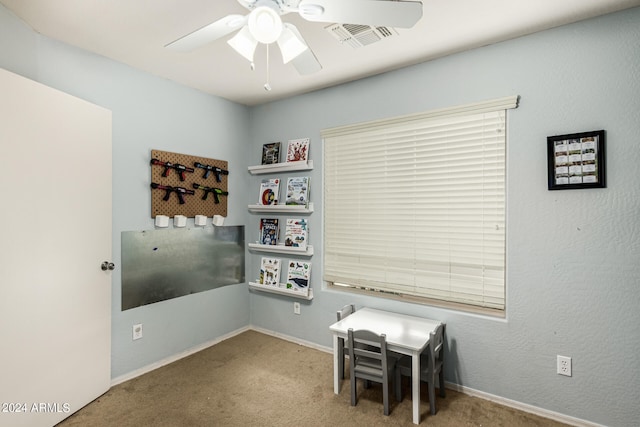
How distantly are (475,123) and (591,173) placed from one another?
753mm

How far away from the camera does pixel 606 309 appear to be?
193cm

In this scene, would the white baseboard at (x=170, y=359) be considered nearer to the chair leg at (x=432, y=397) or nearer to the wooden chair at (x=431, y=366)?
the wooden chair at (x=431, y=366)

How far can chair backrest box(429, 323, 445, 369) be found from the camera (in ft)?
6.89

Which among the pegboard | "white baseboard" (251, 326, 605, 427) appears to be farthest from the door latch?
"white baseboard" (251, 326, 605, 427)

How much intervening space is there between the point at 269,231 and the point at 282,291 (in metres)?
0.64

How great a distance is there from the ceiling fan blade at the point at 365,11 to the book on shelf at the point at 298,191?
1889 millimetres

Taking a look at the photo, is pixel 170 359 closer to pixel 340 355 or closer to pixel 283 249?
pixel 283 249

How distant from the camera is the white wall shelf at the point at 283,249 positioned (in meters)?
3.14

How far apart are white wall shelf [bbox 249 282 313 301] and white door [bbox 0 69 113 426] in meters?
1.42

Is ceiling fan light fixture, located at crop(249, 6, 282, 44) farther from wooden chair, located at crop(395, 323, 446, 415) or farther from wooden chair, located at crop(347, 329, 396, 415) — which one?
wooden chair, located at crop(395, 323, 446, 415)

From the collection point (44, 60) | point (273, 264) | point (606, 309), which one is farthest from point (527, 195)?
point (44, 60)

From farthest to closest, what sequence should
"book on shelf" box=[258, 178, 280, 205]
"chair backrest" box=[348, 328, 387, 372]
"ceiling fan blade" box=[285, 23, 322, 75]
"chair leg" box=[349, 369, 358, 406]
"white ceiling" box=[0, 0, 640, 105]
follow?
1. "book on shelf" box=[258, 178, 280, 205]
2. "chair leg" box=[349, 369, 358, 406]
3. "chair backrest" box=[348, 328, 387, 372]
4. "white ceiling" box=[0, 0, 640, 105]
5. "ceiling fan blade" box=[285, 23, 322, 75]

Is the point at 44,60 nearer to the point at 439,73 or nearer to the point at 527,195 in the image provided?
the point at 439,73

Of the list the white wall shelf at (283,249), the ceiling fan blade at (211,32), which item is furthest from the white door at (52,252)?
Result: the white wall shelf at (283,249)
